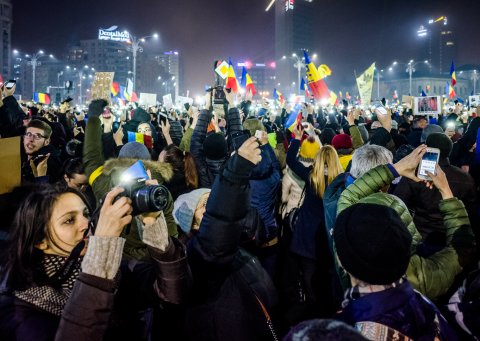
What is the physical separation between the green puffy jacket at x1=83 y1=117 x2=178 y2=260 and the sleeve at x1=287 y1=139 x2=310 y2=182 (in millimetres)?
2067

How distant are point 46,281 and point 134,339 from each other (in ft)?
1.91

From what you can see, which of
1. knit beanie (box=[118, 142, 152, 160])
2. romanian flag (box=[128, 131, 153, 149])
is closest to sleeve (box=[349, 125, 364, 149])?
romanian flag (box=[128, 131, 153, 149])

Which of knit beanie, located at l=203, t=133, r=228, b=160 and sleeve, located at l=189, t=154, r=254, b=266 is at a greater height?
knit beanie, located at l=203, t=133, r=228, b=160

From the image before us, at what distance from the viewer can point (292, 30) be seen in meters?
191

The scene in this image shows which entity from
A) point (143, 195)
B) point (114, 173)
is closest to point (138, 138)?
point (114, 173)

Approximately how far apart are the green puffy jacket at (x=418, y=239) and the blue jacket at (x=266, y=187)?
6.24 feet

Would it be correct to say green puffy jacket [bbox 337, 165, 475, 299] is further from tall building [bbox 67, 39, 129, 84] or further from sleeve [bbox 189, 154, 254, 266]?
tall building [bbox 67, 39, 129, 84]

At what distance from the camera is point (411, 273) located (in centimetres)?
234

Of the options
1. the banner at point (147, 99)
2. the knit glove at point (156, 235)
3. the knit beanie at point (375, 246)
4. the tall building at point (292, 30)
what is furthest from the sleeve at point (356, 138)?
the tall building at point (292, 30)

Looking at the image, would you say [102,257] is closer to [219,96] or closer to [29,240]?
[29,240]

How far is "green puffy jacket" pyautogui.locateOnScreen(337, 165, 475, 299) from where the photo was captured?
2369 millimetres

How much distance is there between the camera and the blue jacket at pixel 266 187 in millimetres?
4824

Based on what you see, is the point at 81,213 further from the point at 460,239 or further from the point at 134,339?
the point at 460,239

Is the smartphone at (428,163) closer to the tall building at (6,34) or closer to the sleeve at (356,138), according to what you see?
the sleeve at (356,138)
